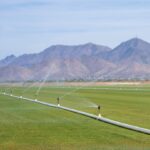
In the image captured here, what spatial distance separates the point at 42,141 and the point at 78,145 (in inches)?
65.9

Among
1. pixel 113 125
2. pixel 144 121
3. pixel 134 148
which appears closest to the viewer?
pixel 134 148

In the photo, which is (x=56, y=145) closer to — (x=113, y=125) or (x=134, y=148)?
(x=134, y=148)

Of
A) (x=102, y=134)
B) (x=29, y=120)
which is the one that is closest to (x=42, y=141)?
(x=102, y=134)

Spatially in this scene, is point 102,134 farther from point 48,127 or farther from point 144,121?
point 144,121

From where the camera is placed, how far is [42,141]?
20.0 m

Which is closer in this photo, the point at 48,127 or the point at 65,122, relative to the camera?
the point at 48,127

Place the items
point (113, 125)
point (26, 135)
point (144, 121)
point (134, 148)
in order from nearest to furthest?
point (134, 148)
point (26, 135)
point (113, 125)
point (144, 121)

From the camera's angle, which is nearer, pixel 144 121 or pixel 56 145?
pixel 56 145

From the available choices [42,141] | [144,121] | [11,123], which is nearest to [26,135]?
[42,141]

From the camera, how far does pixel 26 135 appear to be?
71.5ft

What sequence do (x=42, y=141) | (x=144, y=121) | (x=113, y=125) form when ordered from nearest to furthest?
(x=42, y=141), (x=113, y=125), (x=144, y=121)

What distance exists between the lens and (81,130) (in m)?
23.6

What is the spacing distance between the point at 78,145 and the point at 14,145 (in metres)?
2.19

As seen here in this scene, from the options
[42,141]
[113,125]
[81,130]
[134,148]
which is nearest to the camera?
[134,148]
